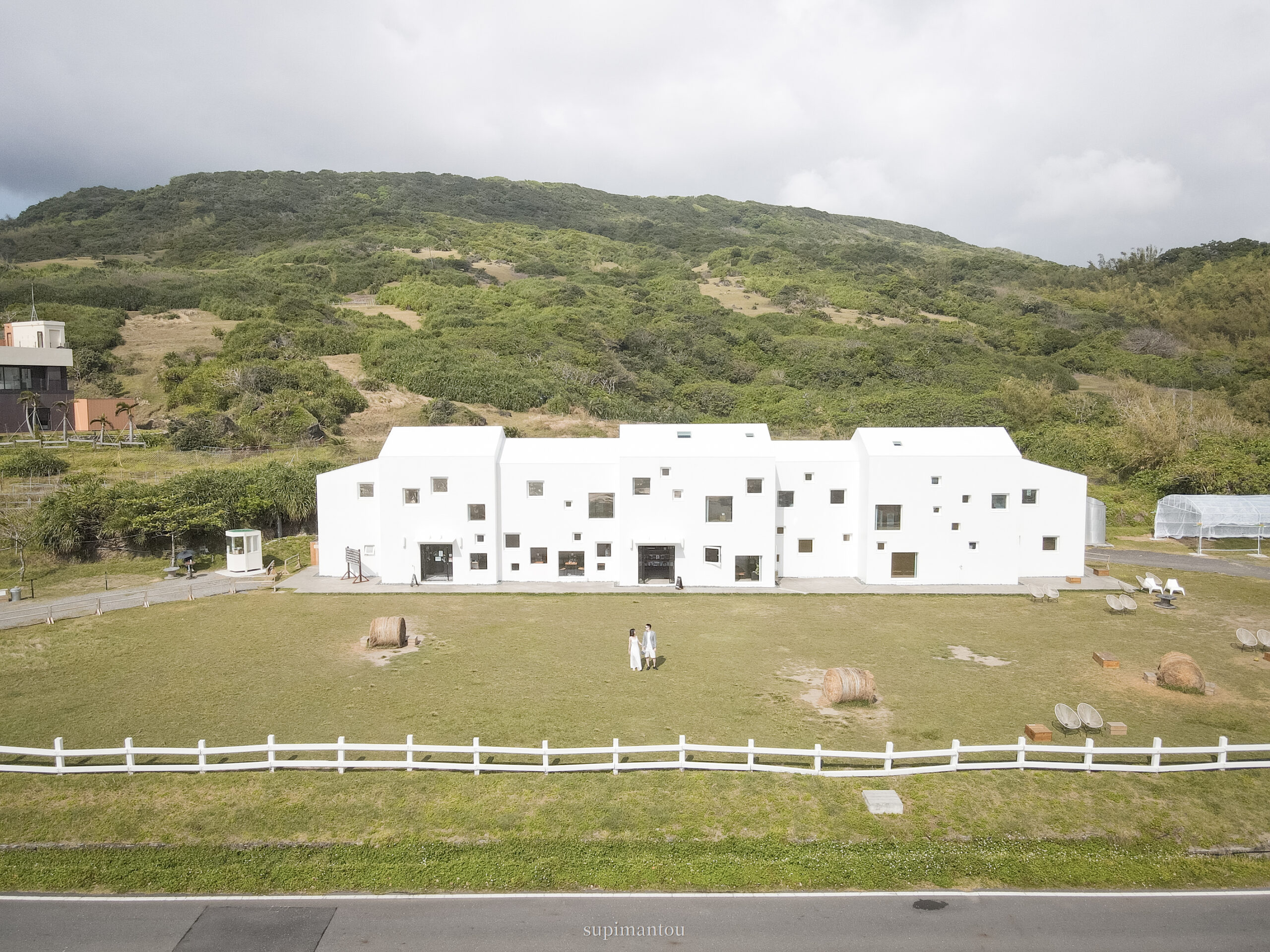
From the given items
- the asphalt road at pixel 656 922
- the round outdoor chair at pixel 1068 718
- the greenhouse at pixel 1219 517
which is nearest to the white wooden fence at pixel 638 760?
the round outdoor chair at pixel 1068 718

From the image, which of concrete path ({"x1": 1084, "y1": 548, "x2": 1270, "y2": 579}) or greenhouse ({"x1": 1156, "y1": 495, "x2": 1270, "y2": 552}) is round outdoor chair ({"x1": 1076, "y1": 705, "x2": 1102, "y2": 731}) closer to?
concrete path ({"x1": 1084, "y1": 548, "x2": 1270, "y2": 579})

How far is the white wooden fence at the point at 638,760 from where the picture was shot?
14.9 m

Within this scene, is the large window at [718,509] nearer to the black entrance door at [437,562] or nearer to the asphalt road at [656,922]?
the black entrance door at [437,562]

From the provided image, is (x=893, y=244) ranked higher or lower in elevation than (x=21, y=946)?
higher

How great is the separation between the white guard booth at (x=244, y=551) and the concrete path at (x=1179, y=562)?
38890 mm

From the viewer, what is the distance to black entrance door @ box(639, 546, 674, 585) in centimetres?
3238

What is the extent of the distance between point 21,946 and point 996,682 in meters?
21.0

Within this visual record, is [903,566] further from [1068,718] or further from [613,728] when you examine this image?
[613,728]

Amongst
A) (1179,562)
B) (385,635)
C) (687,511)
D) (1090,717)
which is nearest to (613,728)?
(385,635)

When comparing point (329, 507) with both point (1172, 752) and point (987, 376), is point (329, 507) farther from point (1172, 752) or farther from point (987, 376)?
point (987, 376)

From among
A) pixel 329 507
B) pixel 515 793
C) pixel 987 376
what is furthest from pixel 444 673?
pixel 987 376

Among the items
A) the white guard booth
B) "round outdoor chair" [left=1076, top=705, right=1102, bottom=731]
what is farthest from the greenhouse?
the white guard booth

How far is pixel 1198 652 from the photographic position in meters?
23.0

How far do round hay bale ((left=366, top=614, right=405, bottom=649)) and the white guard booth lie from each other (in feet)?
43.5
